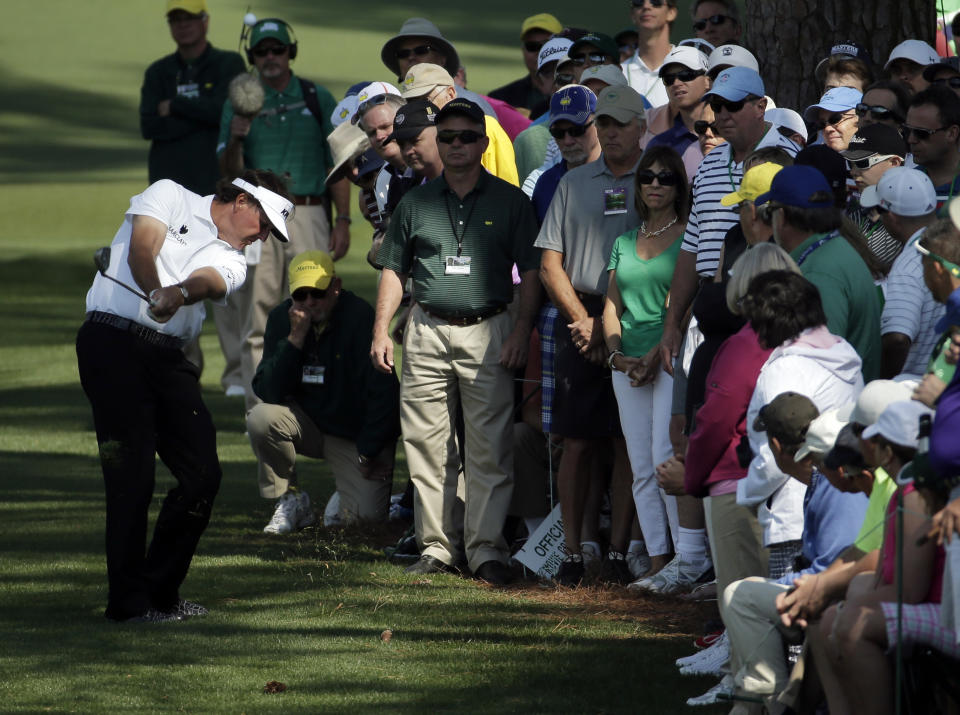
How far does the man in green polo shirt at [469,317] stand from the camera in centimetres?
813

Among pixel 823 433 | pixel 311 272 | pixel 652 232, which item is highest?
pixel 652 232

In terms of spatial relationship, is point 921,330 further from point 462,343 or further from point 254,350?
point 254,350

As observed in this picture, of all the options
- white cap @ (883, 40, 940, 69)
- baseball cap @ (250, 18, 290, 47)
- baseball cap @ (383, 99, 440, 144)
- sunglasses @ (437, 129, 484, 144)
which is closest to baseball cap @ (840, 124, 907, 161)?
white cap @ (883, 40, 940, 69)

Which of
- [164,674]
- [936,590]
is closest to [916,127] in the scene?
[936,590]

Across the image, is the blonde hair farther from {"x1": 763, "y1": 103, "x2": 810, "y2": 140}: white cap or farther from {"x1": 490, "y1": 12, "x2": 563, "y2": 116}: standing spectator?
{"x1": 490, "y1": 12, "x2": 563, "y2": 116}: standing spectator

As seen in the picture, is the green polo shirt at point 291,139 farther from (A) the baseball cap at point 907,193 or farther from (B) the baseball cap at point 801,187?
(B) the baseball cap at point 801,187

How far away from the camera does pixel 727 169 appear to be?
719 centimetres

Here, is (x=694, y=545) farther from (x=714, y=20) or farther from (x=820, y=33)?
(x=714, y=20)

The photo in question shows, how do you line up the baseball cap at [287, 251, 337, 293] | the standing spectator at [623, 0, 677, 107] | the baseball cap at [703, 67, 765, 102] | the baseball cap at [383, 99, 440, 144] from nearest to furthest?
1. the baseball cap at [703, 67, 765, 102]
2. the baseball cap at [383, 99, 440, 144]
3. the baseball cap at [287, 251, 337, 293]
4. the standing spectator at [623, 0, 677, 107]

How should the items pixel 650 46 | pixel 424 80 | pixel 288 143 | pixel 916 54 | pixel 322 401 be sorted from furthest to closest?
pixel 288 143 → pixel 650 46 → pixel 322 401 → pixel 424 80 → pixel 916 54

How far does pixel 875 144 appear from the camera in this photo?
718 cm

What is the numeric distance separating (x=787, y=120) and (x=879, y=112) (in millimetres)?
427

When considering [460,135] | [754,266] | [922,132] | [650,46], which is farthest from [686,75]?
[754,266]

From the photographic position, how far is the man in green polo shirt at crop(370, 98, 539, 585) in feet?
26.7
